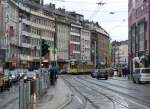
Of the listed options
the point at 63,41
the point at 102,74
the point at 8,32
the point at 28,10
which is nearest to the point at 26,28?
the point at 28,10

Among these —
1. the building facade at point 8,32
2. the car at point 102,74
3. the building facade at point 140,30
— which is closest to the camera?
the car at point 102,74

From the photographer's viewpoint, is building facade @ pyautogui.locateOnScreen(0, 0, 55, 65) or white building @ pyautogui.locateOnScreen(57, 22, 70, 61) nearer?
building facade @ pyautogui.locateOnScreen(0, 0, 55, 65)

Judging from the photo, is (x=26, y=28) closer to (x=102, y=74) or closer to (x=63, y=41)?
(x=63, y=41)

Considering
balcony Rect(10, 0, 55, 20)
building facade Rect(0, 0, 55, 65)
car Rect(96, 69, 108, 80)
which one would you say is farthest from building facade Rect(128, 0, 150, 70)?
balcony Rect(10, 0, 55, 20)

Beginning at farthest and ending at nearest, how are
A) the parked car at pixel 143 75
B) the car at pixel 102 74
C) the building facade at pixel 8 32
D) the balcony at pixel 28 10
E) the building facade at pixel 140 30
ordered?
the balcony at pixel 28 10 < the building facade at pixel 8 32 < the building facade at pixel 140 30 < the car at pixel 102 74 < the parked car at pixel 143 75

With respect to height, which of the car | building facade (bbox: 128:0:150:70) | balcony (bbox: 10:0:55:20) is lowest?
the car

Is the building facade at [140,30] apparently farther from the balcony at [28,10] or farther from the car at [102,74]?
the balcony at [28,10]

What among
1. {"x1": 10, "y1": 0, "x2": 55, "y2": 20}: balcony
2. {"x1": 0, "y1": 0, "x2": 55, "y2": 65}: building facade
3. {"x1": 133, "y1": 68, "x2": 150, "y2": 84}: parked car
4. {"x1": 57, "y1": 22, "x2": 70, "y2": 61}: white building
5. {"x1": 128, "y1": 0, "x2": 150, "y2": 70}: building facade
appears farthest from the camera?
{"x1": 57, "y1": 22, "x2": 70, "y2": 61}: white building

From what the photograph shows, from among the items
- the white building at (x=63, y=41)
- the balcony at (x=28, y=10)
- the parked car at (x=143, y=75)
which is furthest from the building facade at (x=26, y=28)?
the parked car at (x=143, y=75)

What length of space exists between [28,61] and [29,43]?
606 cm

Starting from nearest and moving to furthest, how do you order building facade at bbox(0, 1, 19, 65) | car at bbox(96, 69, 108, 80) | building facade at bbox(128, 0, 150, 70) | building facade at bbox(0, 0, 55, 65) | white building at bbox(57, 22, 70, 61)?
car at bbox(96, 69, 108, 80)
building facade at bbox(128, 0, 150, 70)
building facade at bbox(0, 1, 19, 65)
building facade at bbox(0, 0, 55, 65)
white building at bbox(57, 22, 70, 61)

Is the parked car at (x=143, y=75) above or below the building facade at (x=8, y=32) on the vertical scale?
below

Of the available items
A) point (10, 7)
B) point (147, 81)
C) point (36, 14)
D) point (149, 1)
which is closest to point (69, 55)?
point (36, 14)

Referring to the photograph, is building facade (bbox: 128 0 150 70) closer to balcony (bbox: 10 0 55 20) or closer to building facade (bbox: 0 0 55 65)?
building facade (bbox: 0 0 55 65)
